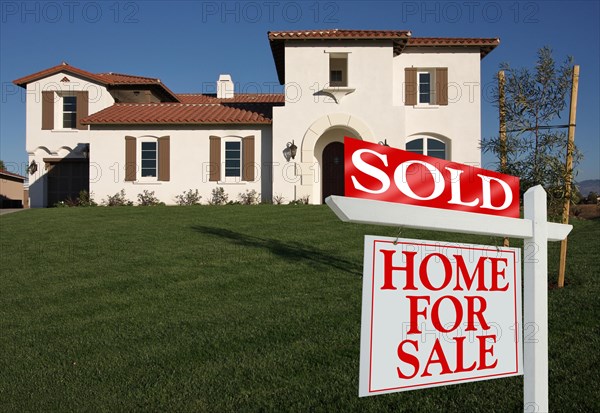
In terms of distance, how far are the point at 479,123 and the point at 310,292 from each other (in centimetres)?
1638

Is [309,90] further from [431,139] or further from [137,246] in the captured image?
[137,246]

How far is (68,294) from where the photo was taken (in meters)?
8.80

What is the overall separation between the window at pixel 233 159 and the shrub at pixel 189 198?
4.58 ft

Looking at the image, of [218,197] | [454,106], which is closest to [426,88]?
[454,106]

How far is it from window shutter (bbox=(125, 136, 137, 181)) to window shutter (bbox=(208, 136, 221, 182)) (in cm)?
306

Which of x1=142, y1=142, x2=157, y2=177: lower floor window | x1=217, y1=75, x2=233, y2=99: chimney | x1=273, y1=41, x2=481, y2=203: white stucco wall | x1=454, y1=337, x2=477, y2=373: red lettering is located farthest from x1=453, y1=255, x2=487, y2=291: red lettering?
x1=217, y1=75, x2=233, y2=99: chimney

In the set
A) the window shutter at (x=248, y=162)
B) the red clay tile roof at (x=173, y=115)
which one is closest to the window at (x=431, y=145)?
the red clay tile roof at (x=173, y=115)

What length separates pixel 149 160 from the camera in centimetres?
2262

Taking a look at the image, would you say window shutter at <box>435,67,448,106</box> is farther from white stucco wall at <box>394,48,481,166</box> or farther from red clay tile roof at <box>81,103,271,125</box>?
red clay tile roof at <box>81,103,271,125</box>

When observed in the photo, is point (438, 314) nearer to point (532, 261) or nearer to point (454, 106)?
point (532, 261)

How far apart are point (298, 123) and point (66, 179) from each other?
11.0 metres

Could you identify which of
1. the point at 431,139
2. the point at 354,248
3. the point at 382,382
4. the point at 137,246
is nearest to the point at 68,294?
the point at 137,246

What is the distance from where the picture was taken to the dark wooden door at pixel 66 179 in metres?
24.9

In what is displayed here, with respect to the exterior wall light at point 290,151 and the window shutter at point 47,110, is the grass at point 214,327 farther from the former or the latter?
the window shutter at point 47,110
